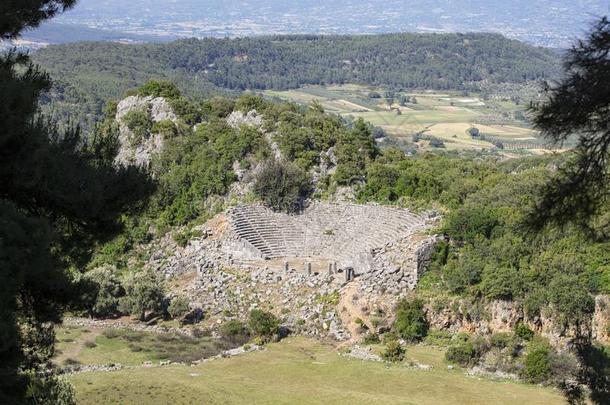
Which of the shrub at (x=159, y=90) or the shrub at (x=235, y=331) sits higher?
the shrub at (x=159, y=90)

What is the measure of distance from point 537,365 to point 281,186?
15347mm

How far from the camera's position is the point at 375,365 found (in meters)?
23.1

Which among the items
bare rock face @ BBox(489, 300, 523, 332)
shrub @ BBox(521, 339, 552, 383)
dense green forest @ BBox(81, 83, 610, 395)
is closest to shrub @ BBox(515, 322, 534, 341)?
dense green forest @ BBox(81, 83, 610, 395)

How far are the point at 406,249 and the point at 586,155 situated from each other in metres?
21.6

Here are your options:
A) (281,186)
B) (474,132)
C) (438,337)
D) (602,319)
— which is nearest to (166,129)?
(281,186)

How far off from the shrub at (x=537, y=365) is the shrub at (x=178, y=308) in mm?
12837

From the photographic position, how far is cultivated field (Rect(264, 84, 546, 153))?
8806 centimetres

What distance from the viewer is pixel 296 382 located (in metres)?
21.5

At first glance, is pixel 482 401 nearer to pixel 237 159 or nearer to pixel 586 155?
pixel 586 155

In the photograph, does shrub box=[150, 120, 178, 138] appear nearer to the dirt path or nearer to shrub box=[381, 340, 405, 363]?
the dirt path

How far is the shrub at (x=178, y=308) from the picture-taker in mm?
28438

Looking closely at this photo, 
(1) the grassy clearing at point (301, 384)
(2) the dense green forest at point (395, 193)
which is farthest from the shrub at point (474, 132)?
(1) the grassy clearing at point (301, 384)

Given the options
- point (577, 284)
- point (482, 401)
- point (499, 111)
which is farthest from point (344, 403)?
point (499, 111)

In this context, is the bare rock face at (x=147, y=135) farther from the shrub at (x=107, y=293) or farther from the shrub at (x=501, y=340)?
the shrub at (x=501, y=340)
